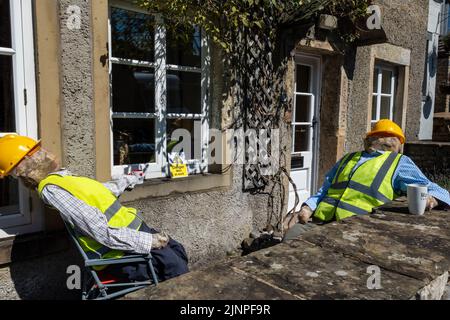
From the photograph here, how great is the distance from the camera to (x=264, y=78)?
4.58 m

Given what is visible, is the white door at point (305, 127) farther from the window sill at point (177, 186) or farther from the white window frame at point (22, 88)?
the white window frame at point (22, 88)

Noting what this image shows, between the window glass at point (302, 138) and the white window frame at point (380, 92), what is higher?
the white window frame at point (380, 92)

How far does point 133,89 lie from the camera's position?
3.62 meters

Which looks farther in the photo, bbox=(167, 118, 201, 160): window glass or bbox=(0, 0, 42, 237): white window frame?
bbox=(167, 118, 201, 160): window glass

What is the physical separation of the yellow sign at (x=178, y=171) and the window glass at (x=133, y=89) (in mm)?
593

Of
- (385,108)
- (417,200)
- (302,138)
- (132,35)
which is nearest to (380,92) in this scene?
(385,108)

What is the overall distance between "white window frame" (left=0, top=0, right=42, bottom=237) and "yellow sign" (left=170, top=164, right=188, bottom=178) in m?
1.33

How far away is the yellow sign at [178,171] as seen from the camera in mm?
3881

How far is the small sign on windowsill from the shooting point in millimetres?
3887

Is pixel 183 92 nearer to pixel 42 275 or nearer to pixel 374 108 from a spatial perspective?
pixel 42 275

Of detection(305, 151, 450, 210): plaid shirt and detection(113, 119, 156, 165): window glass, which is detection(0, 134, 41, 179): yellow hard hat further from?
detection(305, 151, 450, 210): plaid shirt

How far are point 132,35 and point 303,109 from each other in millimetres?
2942

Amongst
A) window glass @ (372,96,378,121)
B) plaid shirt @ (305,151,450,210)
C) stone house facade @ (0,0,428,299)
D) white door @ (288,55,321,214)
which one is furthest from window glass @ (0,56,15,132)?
window glass @ (372,96,378,121)

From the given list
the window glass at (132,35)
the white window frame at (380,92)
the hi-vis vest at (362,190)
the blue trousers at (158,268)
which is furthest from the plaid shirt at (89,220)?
the white window frame at (380,92)
